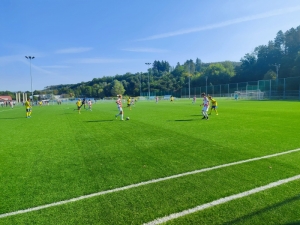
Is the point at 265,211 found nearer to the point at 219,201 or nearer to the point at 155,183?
the point at 219,201

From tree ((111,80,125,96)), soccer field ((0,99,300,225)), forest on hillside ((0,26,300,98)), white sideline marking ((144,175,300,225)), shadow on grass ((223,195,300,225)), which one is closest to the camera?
shadow on grass ((223,195,300,225))

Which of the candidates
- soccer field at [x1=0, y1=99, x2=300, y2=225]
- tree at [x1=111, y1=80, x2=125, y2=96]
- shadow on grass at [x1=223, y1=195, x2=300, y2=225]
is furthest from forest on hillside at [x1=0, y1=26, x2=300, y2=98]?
shadow on grass at [x1=223, y1=195, x2=300, y2=225]

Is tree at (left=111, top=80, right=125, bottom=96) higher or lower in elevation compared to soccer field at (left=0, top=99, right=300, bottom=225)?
higher

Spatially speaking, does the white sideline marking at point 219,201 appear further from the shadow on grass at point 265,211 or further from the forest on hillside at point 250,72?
the forest on hillside at point 250,72

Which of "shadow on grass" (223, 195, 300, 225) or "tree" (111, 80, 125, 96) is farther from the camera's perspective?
"tree" (111, 80, 125, 96)

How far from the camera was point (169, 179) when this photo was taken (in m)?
5.44

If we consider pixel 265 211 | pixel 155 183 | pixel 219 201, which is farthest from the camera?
pixel 155 183

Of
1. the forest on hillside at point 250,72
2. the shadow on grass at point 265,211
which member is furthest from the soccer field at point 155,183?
the forest on hillside at point 250,72

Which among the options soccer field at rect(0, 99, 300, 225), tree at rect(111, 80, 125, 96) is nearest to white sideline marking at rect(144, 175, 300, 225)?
soccer field at rect(0, 99, 300, 225)

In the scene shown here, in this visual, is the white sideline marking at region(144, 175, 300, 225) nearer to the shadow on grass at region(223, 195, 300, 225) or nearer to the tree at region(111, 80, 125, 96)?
the shadow on grass at region(223, 195, 300, 225)

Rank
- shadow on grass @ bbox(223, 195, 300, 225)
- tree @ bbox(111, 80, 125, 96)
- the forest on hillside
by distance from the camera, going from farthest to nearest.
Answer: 1. tree @ bbox(111, 80, 125, 96)
2. the forest on hillside
3. shadow on grass @ bbox(223, 195, 300, 225)

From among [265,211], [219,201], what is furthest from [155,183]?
[265,211]

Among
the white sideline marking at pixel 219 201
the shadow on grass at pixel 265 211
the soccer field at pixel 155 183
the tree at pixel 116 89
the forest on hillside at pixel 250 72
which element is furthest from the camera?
the tree at pixel 116 89

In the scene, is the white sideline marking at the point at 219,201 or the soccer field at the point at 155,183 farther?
the soccer field at the point at 155,183
